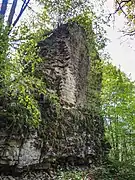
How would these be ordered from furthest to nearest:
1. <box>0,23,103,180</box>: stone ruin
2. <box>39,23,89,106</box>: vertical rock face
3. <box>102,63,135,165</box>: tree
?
<box>102,63,135,165</box>: tree, <box>39,23,89,106</box>: vertical rock face, <box>0,23,103,180</box>: stone ruin

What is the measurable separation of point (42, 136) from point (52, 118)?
57 centimetres

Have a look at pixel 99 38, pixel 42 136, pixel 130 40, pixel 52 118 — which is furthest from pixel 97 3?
pixel 42 136

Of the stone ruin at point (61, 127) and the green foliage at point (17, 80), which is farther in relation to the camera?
the stone ruin at point (61, 127)

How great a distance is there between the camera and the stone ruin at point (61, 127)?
425 cm

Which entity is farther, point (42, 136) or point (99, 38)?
point (99, 38)

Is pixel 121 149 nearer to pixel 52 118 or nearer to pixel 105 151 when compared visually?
pixel 105 151

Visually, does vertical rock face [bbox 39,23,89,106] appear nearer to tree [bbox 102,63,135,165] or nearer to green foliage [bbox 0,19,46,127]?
tree [bbox 102,63,135,165]

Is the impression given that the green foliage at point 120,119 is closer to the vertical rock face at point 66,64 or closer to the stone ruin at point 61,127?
the stone ruin at point 61,127

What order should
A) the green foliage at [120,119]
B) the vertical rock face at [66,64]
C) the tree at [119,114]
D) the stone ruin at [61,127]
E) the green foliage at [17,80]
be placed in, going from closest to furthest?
1. the green foliage at [17,80]
2. the stone ruin at [61,127]
3. the vertical rock face at [66,64]
4. the green foliage at [120,119]
5. the tree at [119,114]

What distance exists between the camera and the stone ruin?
4.25 m

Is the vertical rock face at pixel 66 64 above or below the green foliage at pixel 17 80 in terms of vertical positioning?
above

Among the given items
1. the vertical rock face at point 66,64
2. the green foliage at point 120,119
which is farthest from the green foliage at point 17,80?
→ the green foliage at point 120,119

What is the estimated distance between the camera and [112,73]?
10188 millimetres

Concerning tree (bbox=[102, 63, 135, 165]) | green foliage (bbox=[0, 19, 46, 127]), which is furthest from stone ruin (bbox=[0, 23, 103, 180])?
tree (bbox=[102, 63, 135, 165])
